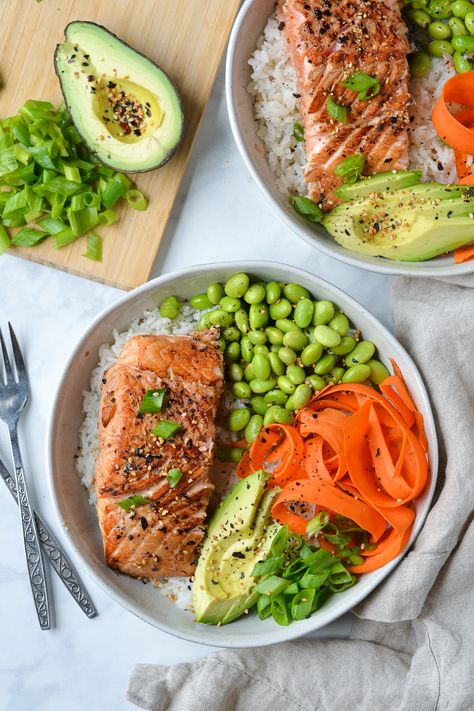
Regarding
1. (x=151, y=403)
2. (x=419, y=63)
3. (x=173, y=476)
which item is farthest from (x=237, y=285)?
(x=419, y=63)

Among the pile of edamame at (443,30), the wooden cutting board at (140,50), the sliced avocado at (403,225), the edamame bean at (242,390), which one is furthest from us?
the wooden cutting board at (140,50)

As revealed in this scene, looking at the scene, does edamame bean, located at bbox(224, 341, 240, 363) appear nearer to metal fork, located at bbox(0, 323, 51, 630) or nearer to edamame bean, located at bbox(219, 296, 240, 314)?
edamame bean, located at bbox(219, 296, 240, 314)

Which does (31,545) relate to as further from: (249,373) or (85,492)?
(249,373)

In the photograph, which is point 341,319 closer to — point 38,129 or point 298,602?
point 298,602

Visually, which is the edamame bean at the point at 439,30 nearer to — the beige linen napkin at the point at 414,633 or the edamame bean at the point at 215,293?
the beige linen napkin at the point at 414,633

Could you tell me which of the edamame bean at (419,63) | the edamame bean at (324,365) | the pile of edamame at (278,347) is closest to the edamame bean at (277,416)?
the pile of edamame at (278,347)
